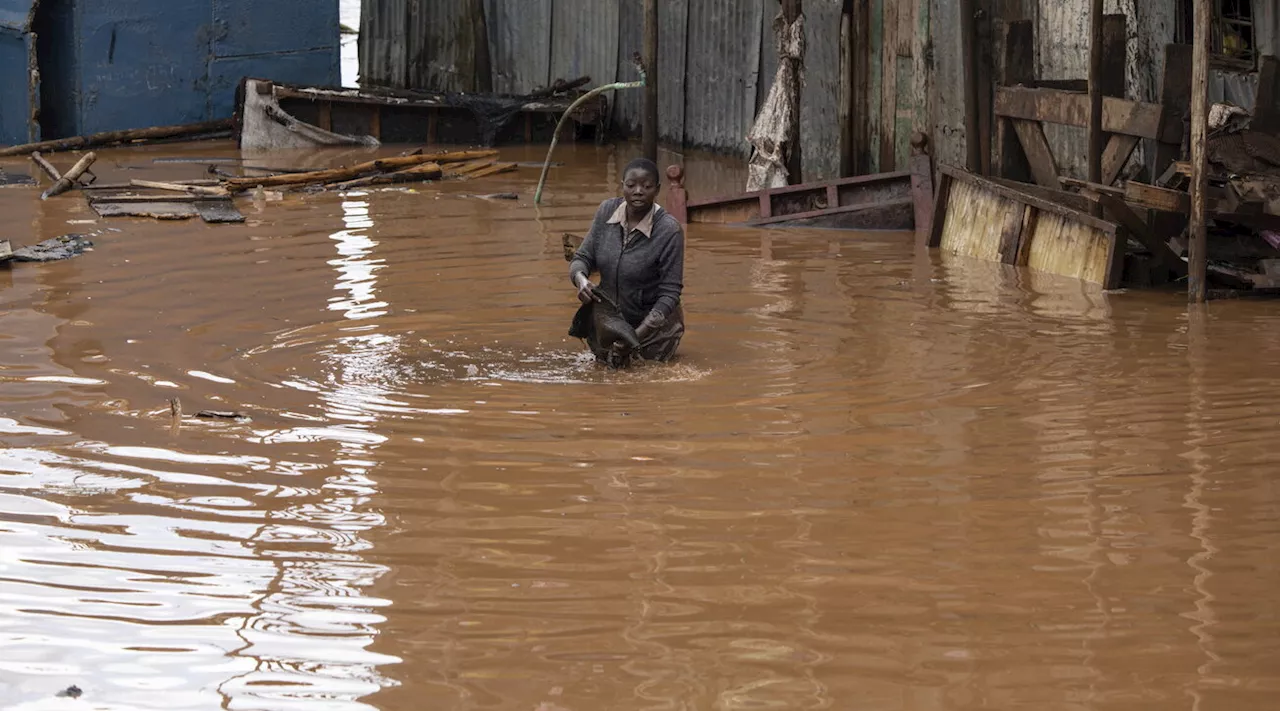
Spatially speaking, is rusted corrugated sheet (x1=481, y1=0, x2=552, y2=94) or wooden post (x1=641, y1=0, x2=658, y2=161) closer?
wooden post (x1=641, y1=0, x2=658, y2=161)

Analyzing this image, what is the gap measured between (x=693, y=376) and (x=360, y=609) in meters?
3.55

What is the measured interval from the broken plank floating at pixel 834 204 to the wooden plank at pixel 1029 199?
2.87ft

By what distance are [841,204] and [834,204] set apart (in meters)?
0.11

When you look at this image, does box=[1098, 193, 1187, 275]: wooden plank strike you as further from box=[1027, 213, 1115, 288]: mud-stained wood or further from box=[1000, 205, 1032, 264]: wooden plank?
box=[1000, 205, 1032, 264]: wooden plank

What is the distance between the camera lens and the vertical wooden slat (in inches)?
586

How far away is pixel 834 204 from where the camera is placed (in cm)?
1384

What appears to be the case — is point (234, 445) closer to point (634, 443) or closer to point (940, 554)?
point (634, 443)

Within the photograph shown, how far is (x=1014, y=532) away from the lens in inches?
213

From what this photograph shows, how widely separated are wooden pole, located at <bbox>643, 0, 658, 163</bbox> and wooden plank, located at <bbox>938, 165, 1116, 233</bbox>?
382 centimetres

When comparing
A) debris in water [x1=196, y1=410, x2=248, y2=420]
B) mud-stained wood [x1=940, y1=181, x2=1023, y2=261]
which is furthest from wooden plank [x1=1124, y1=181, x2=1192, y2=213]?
debris in water [x1=196, y1=410, x2=248, y2=420]

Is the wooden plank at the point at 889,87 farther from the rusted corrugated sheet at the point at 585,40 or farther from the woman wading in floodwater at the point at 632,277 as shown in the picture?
the rusted corrugated sheet at the point at 585,40

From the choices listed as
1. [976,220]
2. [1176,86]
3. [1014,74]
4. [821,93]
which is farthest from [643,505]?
[821,93]

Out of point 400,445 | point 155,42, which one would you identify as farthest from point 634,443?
point 155,42

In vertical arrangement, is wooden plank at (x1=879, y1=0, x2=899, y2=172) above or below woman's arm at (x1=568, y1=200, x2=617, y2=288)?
above
